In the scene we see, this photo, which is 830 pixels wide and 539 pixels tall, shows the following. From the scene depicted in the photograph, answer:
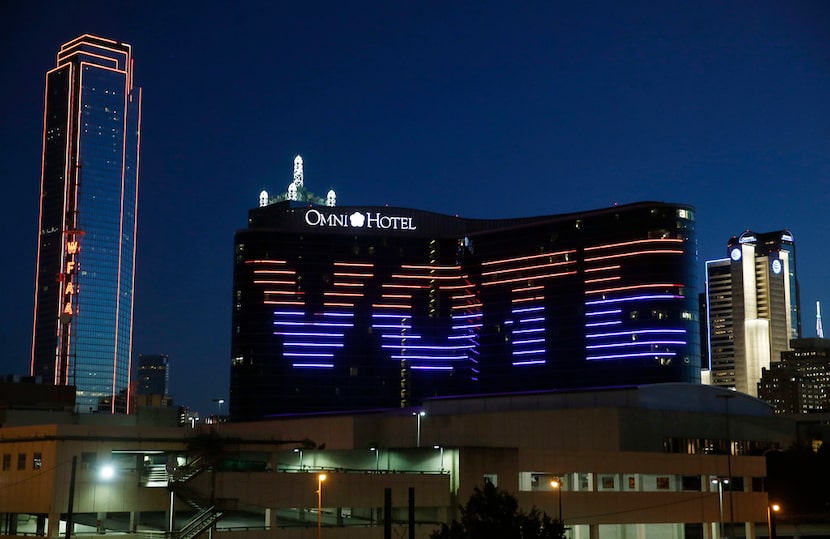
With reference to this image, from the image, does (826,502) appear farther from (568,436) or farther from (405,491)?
(405,491)

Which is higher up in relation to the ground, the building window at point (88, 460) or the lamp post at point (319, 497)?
the building window at point (88, 460)

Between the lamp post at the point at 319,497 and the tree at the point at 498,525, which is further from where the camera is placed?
the lamp post at the point at 319,497

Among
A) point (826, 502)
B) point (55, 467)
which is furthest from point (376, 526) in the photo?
point (826, 502)

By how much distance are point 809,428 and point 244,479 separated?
144753 millimetres

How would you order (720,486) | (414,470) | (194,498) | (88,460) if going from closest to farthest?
(194,498), (88,460), (720,486), (414,470)

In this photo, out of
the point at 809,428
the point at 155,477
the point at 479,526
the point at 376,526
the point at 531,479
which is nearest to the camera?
the point at 479,526

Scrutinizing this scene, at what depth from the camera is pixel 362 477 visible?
79.8 metres

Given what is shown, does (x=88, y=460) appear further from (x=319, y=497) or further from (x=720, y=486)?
(x=720, y=486)

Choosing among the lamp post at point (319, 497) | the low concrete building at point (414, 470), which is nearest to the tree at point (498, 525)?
the low concrete building at point (414, 470)

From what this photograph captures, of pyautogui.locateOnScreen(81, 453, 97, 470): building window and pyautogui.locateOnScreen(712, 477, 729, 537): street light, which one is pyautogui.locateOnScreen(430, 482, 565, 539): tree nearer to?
pyautogui.locateOnScreen(81, 453, 97, 470): building window

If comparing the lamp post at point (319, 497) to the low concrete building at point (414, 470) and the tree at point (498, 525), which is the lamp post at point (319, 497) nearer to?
the low concrete building at point (414, 470)

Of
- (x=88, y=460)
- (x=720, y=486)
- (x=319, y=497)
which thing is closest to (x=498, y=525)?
A: (x=319, y=497)

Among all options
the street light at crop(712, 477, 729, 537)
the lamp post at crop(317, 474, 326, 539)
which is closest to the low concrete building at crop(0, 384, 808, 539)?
the street light at crop(712, 477, 729, 537)

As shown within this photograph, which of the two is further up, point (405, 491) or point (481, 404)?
point (481, 404)
